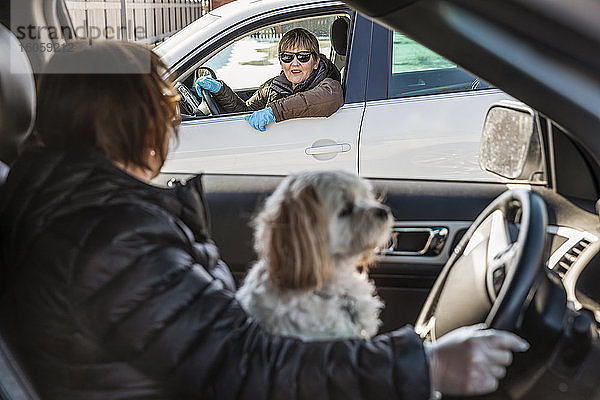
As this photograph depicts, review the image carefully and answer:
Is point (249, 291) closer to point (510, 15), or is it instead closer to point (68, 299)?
point (68, 299)

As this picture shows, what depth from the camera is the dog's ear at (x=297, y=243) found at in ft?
4.54

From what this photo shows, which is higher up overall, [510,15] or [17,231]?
[510,15]

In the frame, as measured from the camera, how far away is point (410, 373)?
111 centimetres

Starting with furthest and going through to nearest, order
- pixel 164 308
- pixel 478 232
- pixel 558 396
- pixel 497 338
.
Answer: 1. pixel 478 232
2. pixel 558 396
3. pixel 497 338
4. pixel 164 308

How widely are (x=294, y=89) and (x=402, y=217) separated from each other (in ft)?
4.34

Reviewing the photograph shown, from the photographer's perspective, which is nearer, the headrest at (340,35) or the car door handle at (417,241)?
the car door handle at (417,241)

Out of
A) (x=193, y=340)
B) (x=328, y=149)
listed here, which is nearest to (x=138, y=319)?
(x=193, y=340)

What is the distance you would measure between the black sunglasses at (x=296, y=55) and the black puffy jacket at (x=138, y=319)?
2610 millimetres

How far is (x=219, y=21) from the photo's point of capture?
11.3 ft

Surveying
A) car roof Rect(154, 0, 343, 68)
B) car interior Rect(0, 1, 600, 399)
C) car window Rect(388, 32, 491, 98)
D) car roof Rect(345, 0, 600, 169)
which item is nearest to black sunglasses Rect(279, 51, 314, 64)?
car roof Rect(154, 0, 343, 68)

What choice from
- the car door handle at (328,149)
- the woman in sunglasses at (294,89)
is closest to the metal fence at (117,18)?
the woman in sunglasses at (294,89)

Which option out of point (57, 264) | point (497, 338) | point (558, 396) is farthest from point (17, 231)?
point (558, 396)

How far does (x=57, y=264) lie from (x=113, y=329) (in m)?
0.13

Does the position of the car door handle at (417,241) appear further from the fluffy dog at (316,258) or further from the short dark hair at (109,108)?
the short dark hair at (109,108)
